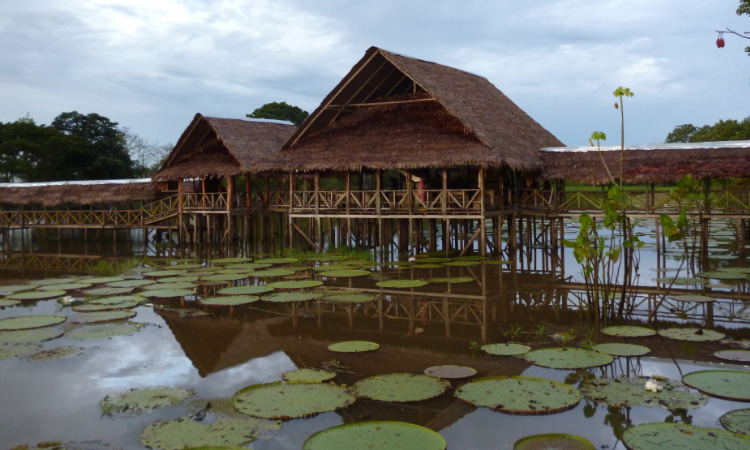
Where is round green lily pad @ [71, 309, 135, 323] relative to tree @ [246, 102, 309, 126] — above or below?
below

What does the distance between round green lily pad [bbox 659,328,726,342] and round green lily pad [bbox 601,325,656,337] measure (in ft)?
0.51

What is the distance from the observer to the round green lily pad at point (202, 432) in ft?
15.4

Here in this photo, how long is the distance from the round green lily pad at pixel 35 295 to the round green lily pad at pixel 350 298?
4.83 metres

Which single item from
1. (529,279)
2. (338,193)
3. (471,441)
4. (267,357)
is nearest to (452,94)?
(338,193)

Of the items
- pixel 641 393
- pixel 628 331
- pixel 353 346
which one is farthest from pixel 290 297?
pixel 641 393

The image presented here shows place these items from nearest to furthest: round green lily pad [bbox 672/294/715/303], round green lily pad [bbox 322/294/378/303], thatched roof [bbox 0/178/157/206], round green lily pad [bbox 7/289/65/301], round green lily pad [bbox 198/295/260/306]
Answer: round green lily pad [bbox 672/294/715/303], round green lily pad [bbox 198/295/260/306], round green lily pad [bbox 322/294/378/303], round green lily pad [bbox 7/289/65/301], thatched roof [bbox 0/178/157/206]

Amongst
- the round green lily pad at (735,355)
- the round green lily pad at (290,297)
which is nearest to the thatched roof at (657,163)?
the round green lily pad at (290,297)

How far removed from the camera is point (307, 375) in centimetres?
623

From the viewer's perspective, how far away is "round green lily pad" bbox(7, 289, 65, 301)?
10844 millimetres

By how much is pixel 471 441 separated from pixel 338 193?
13.3m

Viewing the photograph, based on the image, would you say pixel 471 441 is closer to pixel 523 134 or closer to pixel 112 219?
pixel 523 134

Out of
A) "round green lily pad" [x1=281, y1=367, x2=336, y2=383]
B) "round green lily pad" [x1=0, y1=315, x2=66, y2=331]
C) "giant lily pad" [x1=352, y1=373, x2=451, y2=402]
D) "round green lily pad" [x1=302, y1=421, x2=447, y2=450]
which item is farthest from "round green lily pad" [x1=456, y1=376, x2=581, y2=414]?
"round green lily pad" [x1=0, y1=315, x2=66, y2=331]

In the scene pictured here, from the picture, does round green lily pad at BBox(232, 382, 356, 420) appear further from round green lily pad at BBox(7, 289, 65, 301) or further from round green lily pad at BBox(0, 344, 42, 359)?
round green lily pad at BBox(7, 289, 65, 301)

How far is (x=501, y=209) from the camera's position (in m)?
16.4
